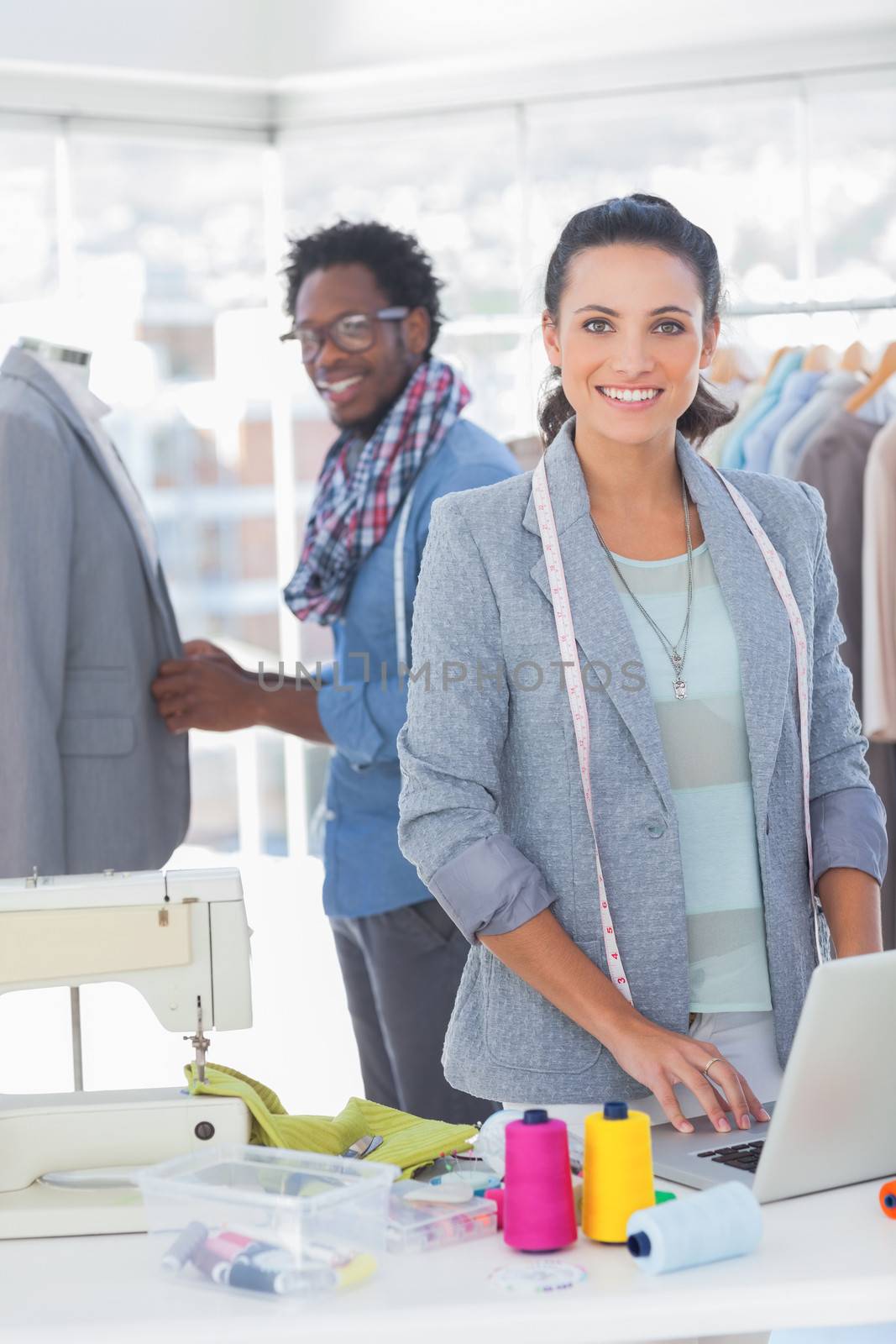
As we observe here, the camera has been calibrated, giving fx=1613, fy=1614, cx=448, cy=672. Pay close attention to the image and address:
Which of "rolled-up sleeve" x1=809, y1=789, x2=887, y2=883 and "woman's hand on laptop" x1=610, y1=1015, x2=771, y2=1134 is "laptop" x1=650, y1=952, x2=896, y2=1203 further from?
"rolled-up sleeve" x1=809, y1=789, x2=887, y2=883

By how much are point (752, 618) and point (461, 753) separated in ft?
1.22

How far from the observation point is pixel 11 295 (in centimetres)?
428

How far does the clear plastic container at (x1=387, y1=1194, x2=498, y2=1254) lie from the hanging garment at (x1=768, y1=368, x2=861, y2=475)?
2.36m

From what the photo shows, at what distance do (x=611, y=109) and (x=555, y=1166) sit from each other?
3550 mm

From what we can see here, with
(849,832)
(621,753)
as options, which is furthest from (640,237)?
(849,832)

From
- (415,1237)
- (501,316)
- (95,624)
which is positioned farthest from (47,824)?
(501,316)

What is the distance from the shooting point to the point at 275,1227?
134cm

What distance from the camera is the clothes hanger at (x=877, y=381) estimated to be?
3479 millimetres

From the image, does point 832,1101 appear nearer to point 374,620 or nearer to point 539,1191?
point 539,1191

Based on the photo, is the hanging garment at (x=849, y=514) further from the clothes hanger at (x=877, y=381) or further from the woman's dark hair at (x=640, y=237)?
the woman's dark hair at (x=640, y=237)

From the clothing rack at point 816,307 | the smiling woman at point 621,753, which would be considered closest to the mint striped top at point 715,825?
the smiling woman at point 621,753

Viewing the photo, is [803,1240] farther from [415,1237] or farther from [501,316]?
[501,316]

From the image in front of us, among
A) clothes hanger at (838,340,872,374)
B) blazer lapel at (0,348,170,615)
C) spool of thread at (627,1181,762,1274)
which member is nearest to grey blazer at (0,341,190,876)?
blazer lapel at (0,348,170,615)

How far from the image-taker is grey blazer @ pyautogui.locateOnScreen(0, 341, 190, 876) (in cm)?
262
